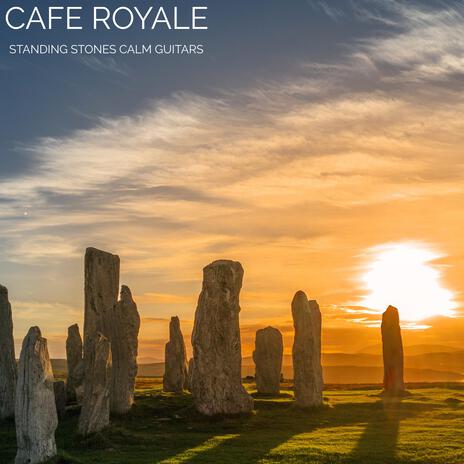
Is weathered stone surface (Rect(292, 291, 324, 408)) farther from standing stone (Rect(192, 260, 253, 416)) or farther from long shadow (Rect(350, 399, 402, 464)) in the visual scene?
standing stone (Rect(192, 260, 253, 416))

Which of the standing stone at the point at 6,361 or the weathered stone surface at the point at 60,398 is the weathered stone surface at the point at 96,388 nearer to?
the weathered stone surface at the point at 60,398

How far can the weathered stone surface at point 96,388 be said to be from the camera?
28.1 metres

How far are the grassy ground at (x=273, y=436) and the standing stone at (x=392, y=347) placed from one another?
7737 millimetres

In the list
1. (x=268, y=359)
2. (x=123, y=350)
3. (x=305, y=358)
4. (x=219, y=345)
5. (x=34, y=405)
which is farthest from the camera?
(x=268, y=359)

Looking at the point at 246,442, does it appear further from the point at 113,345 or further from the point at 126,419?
the point at 113,345

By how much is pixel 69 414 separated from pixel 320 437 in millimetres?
12019

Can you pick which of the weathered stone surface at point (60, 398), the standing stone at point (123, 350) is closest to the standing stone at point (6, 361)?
the weathered stone surface at point (60, 398)

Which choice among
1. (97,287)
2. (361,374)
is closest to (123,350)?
(97,287)

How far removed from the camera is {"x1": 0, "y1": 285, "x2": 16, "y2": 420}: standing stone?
34844mm

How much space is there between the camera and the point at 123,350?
3559 centimetres

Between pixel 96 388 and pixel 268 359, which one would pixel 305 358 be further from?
pixel 96 388

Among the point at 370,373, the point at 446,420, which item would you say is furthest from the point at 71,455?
the point at 370,373

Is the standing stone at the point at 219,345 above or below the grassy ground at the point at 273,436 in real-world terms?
above

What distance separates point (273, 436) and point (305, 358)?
8.82 metres
